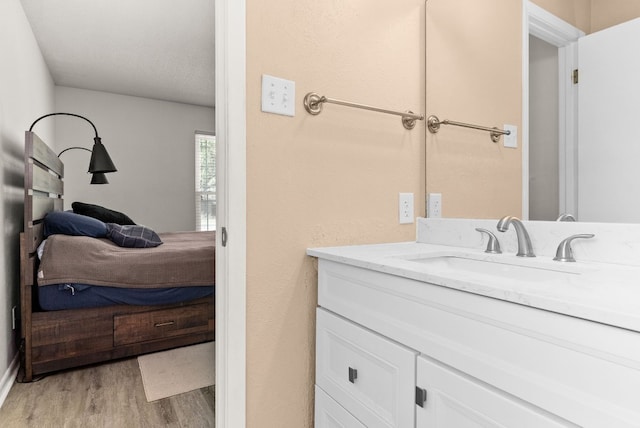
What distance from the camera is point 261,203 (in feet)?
3.93

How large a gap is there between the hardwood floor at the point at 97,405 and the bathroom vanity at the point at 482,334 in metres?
0.97

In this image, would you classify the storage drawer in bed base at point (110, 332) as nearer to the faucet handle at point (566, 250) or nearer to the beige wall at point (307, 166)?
the beige wall at point (307, 166)

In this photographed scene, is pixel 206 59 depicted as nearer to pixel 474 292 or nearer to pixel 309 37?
pixel 309 37

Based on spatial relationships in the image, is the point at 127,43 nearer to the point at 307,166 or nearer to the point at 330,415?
the point at 307,166

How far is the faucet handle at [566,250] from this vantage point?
3.33 feet

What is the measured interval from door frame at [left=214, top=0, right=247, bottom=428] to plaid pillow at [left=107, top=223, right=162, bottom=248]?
5.83 ft

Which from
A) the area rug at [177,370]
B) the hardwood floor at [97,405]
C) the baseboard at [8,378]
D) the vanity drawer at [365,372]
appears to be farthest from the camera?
the area rug at [177,370]

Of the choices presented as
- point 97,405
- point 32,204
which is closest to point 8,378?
point 97,405

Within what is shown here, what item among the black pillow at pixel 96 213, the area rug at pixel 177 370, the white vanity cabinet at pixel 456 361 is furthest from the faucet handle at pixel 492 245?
the black pillow at pixel 96 213

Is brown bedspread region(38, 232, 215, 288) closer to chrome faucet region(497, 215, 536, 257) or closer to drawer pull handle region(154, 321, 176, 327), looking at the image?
drawer pull handle region(154, 321, 176, 327)

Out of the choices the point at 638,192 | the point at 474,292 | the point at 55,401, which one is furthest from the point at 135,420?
the point at 638,192

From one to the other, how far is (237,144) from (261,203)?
197 millimetres

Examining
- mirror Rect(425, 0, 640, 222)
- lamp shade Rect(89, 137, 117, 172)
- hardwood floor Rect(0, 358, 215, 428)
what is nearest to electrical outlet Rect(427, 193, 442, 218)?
mirror Rect(425, 0, 640, 222)

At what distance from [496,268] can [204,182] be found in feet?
17.1
